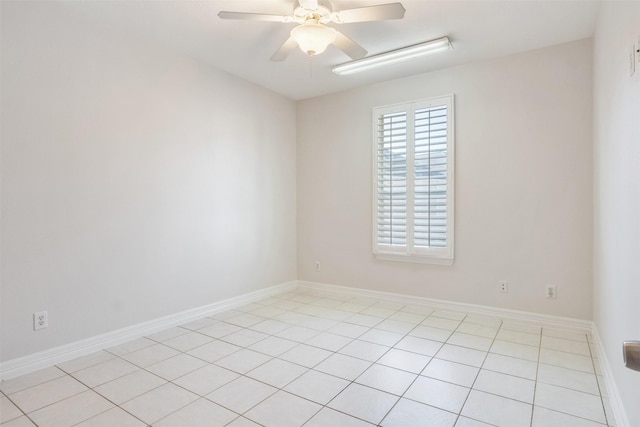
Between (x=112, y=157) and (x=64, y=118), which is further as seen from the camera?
(x=112, y=157)

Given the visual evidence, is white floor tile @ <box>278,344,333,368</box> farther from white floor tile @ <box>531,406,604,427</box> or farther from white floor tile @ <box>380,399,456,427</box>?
white floor tile @ <box>531,406,604,427</box>

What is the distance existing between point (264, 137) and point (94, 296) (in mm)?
2567

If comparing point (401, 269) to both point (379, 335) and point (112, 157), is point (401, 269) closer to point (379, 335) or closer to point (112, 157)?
point (379, 335)

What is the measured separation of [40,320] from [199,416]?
1513 mm

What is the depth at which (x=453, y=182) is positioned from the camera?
3740mm

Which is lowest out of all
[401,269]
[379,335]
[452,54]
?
[379,335]

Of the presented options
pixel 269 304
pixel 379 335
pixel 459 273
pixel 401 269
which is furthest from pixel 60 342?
pixel 459 273

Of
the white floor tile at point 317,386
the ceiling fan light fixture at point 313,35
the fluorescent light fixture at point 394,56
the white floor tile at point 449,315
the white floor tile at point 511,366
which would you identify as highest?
the fluorescent light fixture at point 394,56

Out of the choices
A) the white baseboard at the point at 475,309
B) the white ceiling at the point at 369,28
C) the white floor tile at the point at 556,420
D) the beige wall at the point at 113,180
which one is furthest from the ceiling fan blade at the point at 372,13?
the white baseboard at the point at 475,309

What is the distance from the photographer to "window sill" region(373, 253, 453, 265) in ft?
12.5

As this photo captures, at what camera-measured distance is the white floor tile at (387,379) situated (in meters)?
2.22

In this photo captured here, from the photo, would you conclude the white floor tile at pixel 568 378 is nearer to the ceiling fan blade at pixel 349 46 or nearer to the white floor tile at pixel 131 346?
the ceiling fan blade at pixel 349 46

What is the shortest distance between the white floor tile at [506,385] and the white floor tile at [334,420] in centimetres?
86

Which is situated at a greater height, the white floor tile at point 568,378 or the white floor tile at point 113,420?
the white floor tile at point 568,378
